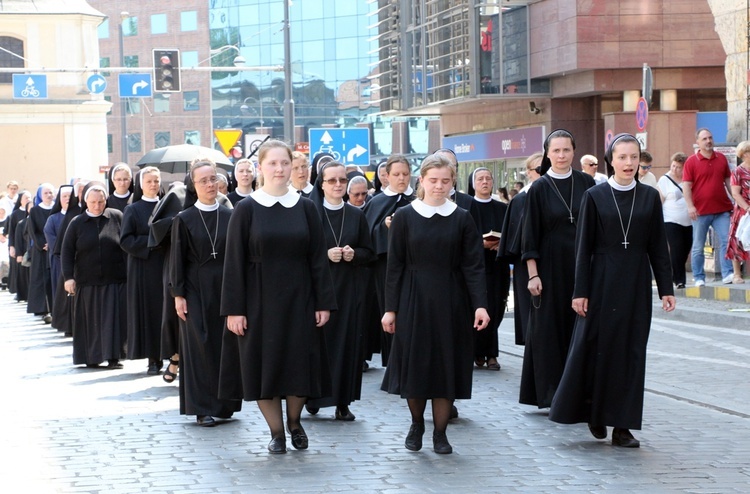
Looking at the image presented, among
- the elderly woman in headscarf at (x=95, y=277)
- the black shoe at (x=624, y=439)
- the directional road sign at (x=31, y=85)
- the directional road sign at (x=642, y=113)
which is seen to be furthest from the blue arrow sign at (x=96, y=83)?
the black shoe at (x=624, y=439)

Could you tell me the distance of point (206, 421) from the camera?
10.1 m

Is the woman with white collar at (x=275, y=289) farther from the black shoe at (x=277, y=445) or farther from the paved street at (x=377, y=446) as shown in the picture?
the paved street at (x=377, y=446)

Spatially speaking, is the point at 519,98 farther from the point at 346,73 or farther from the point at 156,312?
the point at 346,73

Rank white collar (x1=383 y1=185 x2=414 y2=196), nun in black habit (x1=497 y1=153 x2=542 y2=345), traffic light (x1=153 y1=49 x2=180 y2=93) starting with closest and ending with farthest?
nun in black habit (x1=497 y1=153 x2=542 y2=345)
white collar (x1=383 y1=185 x2=414 y2=196)
traffic light (x1=153 y1=49 x2=180 y2=93)

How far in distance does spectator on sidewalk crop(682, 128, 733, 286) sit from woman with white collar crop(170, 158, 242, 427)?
951 centimetres

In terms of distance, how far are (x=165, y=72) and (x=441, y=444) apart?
3138 cm

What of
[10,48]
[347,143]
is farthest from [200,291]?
[10,48]

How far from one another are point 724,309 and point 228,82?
262ft

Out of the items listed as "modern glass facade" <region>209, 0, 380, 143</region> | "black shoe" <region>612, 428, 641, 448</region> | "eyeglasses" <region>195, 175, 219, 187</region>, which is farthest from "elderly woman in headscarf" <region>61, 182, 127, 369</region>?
"modern glass facade" <region>209, 0, 380, 143</region>

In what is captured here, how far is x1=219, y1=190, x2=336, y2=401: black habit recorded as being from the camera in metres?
8.73

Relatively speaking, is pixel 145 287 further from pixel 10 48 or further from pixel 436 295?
Result: pixel 10 48

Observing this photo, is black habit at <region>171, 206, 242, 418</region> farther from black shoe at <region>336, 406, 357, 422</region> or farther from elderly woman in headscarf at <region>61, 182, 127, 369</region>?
elderly woman in headscarf at <region>61, 182, 127, 369</region>

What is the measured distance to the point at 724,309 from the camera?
1680 centimetres

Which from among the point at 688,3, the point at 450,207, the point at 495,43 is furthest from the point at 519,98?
the point at 450,207
